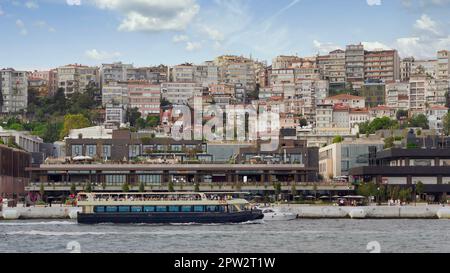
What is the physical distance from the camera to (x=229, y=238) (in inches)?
1843

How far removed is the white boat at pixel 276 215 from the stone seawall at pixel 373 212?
10.5 ft

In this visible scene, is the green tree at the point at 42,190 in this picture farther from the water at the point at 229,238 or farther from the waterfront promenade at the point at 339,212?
the water at the point at 229,238

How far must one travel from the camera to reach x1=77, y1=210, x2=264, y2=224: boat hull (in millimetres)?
62594

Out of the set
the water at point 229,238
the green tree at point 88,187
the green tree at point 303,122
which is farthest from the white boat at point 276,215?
the green tree at point 303,122

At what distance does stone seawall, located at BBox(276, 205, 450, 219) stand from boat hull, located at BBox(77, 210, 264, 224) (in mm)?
A: 11682

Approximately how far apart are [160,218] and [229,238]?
54.2ft

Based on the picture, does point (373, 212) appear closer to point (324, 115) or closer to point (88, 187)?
point (88, 187)

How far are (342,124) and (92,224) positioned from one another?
122m

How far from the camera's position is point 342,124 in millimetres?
181000

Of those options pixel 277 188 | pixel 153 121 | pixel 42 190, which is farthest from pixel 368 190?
pixel 153 121

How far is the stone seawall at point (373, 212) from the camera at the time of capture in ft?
240

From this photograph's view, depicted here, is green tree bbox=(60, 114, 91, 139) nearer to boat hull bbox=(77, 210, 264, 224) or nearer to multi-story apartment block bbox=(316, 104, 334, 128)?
multi-story apartment block bbox=(316, 104, 334, 128)

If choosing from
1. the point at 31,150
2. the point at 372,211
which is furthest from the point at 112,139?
the point at 372,211
